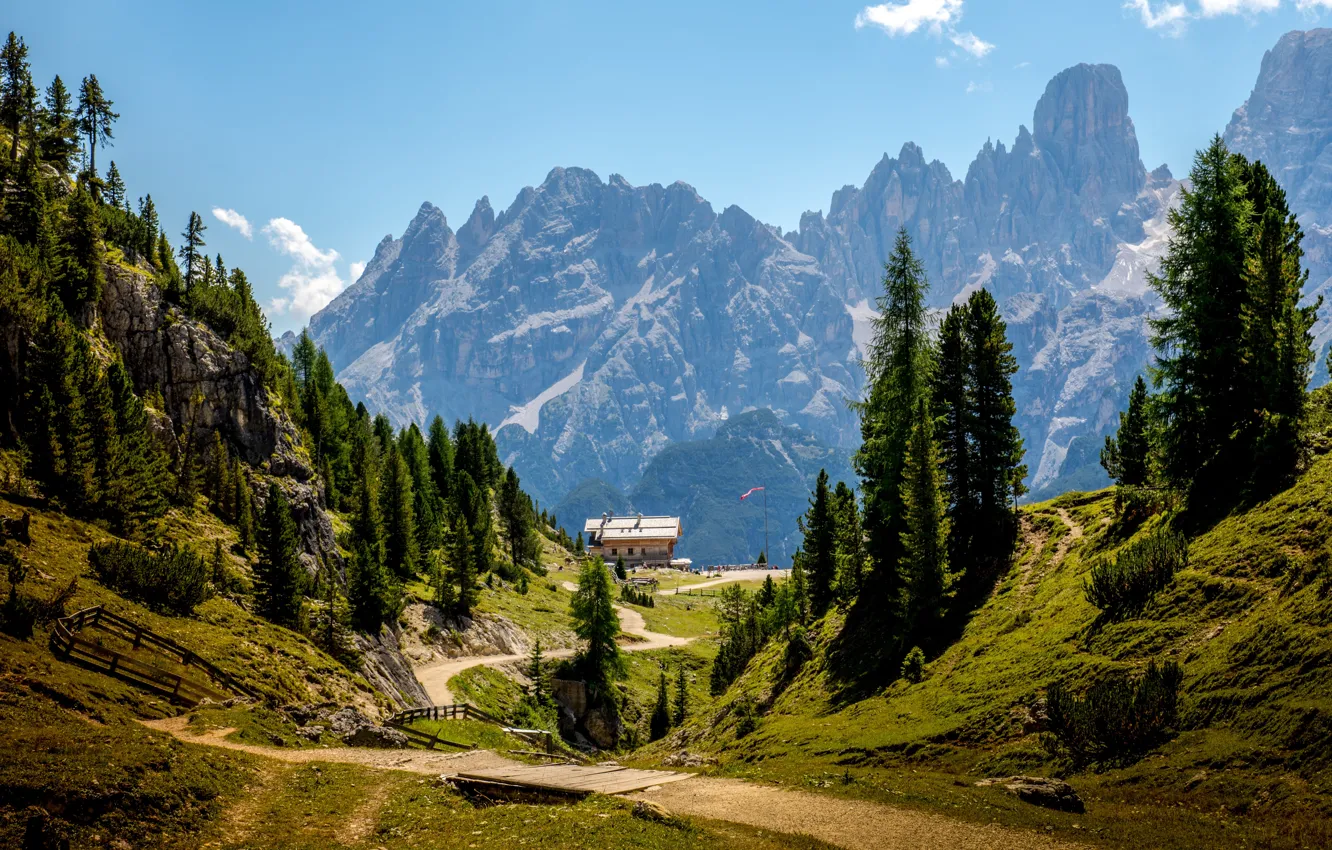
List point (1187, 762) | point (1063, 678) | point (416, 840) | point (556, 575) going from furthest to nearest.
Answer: point (556, 575) < point (1063, 678) < point (1187, 762) < point (416, 840)

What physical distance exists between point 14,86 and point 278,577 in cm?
8354

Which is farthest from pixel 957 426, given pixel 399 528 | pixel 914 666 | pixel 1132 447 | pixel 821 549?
pixel 399 528

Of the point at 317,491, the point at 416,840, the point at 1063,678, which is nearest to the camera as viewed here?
the point at 416,840

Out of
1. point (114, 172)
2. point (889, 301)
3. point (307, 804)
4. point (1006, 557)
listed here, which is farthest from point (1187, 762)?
point (114, 172)

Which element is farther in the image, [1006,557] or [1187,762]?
[1006,557]

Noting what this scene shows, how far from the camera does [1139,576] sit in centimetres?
3594

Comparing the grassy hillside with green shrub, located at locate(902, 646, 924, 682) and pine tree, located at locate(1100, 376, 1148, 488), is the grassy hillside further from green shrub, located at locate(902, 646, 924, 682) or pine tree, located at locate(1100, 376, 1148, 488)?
pine tree, located at locate(1100, 376, 1148, 488)

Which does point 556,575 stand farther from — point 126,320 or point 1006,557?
point 1006,557

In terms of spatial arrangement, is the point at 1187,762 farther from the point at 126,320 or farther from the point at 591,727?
the point at 126,320

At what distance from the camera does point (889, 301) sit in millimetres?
59438

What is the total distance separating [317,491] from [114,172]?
59.1 metres

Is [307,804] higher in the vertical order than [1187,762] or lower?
lower

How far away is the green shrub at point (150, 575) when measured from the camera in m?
42.9

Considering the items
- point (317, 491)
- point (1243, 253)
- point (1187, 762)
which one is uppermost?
point (1243, 253)
